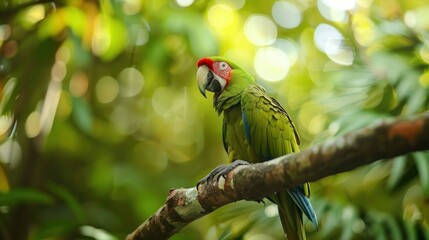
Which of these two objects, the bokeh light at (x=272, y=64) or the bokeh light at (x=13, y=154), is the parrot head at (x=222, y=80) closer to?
the bokeh light at (x=272, y=64)

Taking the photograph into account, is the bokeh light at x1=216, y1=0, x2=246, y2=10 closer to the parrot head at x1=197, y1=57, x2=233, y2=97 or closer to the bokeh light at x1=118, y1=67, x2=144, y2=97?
the bokeh light at x1=118, y1=67, x2=144, y2=97

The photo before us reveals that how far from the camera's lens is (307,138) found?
173cm

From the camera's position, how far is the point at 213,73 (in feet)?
3.29

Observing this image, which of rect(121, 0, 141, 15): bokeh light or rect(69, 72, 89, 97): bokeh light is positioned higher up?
rect(121, 0, 141, 15): bokeh light

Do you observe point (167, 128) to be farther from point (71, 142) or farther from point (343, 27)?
point (343, 27)

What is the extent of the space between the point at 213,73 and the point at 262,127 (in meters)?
0.14

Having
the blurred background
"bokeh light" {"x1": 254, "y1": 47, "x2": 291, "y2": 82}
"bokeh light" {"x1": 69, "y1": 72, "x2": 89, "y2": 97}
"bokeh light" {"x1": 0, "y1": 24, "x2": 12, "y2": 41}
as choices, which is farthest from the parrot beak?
"bokeh light" {"x1": 69, "y1": 72, "x2": 89, "y2": 97}

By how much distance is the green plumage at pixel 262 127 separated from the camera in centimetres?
100

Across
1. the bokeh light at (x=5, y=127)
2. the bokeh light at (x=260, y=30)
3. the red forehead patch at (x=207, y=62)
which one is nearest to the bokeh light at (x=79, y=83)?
the bokeh light at (x=5, y=127)

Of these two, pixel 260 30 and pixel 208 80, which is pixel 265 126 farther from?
pixel 260 30

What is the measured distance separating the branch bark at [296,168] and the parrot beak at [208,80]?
8.4 inches

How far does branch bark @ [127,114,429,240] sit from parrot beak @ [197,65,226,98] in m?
0.21

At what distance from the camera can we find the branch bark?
538 millimetres

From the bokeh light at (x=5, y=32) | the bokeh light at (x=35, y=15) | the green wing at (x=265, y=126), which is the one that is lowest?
the green wing at (x=265, y=126)
